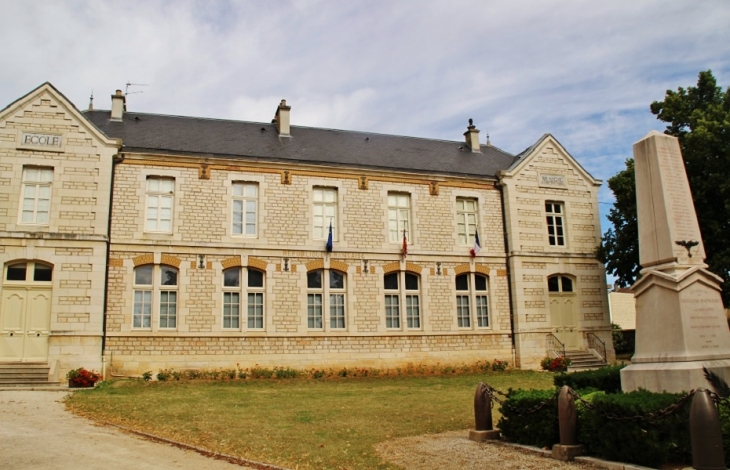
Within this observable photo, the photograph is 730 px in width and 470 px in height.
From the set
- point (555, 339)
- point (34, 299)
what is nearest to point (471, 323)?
point (555, 339)

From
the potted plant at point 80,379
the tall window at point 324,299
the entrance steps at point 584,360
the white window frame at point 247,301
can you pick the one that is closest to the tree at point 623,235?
the entrance steps at point 584,360

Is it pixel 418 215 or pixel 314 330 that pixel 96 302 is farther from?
pixel 418 215

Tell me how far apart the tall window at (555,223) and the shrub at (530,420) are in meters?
15.4

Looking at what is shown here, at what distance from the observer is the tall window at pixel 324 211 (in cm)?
2120

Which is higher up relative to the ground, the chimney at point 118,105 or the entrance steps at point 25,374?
the chimney at point 118,105

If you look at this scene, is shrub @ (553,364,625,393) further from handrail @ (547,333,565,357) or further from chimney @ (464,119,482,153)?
chimney @ (464,119,482,153)

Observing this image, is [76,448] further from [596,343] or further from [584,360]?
[596,343]

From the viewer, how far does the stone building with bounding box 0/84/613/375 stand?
18.5m

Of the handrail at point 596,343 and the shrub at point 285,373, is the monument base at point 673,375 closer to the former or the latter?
the shrub at point 285,373

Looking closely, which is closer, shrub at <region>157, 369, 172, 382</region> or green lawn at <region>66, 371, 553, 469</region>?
green lawn at <region>66, 371, 553, 469</region>

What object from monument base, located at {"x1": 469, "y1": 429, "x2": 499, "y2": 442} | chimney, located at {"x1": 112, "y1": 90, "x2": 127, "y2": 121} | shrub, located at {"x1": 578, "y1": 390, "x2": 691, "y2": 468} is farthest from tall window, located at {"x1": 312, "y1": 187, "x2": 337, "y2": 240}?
shrub, located at {"x1": 578, "y1": 390, "x2": 691, "y2": 468}

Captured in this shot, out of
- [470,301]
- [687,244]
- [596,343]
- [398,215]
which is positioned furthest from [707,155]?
[687,244]

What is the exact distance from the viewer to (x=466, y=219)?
23016 mm

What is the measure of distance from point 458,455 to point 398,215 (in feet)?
48.0
